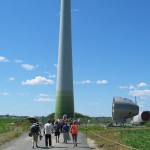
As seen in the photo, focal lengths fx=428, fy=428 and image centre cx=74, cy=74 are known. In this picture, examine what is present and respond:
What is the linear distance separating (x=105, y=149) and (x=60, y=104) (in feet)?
157

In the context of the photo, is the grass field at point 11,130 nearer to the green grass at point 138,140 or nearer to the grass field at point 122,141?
the grass field at point 122,141

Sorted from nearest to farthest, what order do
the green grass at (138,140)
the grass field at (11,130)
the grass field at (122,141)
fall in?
the green grass at (138,140) → the grass field at (122,141) → the grass field at (11,130)

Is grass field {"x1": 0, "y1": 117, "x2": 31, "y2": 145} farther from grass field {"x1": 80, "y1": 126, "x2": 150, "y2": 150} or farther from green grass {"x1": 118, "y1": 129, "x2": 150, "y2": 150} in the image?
green grass {"x1": 118, "y1": 129, "x2": 150, "y2": 150}

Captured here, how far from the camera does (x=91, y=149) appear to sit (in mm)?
27344

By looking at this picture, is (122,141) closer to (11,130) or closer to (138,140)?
(138,140)

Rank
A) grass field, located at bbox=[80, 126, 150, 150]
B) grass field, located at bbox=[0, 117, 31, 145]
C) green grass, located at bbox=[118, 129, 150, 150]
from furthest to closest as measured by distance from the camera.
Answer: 1. grass field, located at bbox=[0, 117, 31, 145]
2. grass field, located at bbox=[80, 126, 150, 150]
3. green grass, located at bbox=[118, 129, 150, 150]

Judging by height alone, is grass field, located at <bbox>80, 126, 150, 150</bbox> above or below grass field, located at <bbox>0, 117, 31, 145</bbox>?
below

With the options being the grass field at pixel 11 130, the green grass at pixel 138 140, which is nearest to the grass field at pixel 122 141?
the green grass at pixel 138 140

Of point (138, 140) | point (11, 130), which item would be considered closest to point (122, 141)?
point (138, 140)

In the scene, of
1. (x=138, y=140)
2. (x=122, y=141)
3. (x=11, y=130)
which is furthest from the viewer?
(x=11, y=130)

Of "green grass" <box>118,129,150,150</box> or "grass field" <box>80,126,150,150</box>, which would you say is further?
"grass field" <box>80,126,150,150</box>

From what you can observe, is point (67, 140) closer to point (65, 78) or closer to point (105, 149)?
point (105, 149)

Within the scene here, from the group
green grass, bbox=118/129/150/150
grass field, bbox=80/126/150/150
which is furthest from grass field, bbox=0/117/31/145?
green grass, bbox=118/129/150/150

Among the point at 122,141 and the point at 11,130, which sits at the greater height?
the point at 11,130
